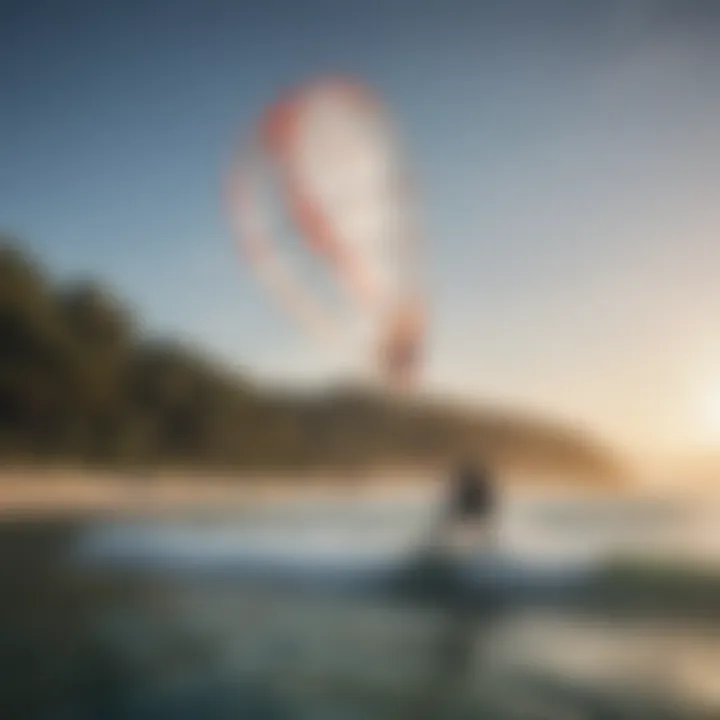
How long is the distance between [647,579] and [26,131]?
1152 millimetres

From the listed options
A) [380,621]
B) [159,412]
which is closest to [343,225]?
[159,412]

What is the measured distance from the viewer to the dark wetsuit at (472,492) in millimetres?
1364

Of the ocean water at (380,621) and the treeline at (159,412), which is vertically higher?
the treeline at (159,412)

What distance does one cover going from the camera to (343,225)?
1.39 metres

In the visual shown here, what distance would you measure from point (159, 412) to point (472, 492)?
0.48 meters

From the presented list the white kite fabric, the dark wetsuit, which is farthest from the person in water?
the white kite fabric

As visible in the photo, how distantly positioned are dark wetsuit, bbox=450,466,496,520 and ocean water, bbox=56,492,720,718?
35 mm

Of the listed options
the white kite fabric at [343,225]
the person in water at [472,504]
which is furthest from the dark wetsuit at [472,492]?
the white kite fabric at [343,225]

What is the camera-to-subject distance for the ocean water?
127 centimetres

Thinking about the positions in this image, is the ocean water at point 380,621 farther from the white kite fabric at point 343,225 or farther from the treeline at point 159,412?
the white kite fabric at point 343,225

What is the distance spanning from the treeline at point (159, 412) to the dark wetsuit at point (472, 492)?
0.04 metres

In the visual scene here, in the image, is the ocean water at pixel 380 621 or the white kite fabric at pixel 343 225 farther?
the white kite fabric at pixel 343 225

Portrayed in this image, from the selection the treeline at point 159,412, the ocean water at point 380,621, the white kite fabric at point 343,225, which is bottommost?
the ocean water at point 380,621

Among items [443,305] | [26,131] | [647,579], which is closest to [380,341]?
[443,305]
